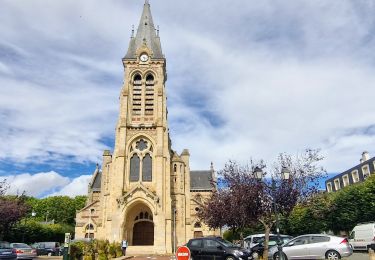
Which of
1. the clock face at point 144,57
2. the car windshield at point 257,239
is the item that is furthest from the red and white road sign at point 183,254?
the clock face at point 144,57

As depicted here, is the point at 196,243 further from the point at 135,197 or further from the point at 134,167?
the point at 134,167

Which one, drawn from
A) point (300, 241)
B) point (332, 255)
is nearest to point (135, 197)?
point (300, 241)

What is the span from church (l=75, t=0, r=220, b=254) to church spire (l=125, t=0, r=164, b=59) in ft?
0.53

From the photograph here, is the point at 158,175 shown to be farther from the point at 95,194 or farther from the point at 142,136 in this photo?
the point at 95,194

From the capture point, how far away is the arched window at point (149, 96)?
4241 centimetres

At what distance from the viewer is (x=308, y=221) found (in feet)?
119

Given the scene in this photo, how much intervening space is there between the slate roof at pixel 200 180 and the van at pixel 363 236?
29188 mm

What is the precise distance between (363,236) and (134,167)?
24.8m

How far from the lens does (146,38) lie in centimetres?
4709


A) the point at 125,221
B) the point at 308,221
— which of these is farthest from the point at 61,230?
the point at 308,221

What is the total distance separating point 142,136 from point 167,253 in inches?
531

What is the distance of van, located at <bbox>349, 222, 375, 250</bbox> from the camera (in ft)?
73.2

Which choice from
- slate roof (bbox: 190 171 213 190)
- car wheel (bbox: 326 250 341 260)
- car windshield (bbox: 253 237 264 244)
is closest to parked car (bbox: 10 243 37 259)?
car windshield (bbox: 253 237 264 244)

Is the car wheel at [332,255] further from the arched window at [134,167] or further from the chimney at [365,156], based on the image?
the chimney at [365,156]
